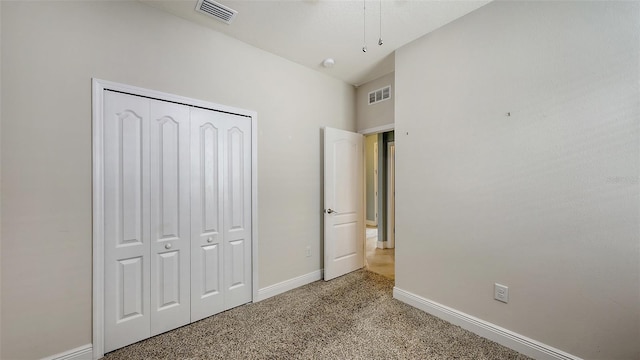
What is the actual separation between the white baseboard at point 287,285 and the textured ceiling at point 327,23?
8.59ft

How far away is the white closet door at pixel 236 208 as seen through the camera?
7.84 feet

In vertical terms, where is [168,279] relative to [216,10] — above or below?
below

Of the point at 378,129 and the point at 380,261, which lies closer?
the point at 378,129

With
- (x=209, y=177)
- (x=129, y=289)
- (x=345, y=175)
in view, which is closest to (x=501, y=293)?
(x=345, y=175)

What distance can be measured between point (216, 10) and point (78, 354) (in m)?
2.79

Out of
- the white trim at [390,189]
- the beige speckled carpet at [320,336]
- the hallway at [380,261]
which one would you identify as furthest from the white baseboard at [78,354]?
the white trim at [390,189]

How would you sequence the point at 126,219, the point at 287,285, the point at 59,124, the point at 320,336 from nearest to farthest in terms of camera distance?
the point at 59,124 → the point at 126,219 → the point at 320,336 → the point at 287,285

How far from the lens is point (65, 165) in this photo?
5.46ft

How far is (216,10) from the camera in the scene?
204 cm

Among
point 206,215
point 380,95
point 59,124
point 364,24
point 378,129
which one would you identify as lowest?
point 206,215

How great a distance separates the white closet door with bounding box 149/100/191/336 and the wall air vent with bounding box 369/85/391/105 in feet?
7.68

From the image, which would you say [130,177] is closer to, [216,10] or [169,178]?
[169,178]

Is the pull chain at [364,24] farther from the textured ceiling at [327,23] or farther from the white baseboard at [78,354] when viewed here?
the white baseboard at [78,354]

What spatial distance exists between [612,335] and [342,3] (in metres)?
2.91
